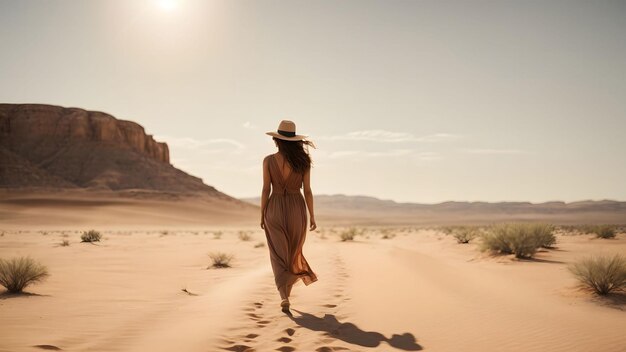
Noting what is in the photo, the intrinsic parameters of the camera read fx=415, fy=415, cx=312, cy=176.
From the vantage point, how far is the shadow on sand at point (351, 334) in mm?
3973

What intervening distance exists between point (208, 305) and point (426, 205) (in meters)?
165

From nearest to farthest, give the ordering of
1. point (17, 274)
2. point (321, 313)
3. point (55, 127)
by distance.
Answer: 1. point (321, 313)
2. point (17, 274)
3. point (55, 127)

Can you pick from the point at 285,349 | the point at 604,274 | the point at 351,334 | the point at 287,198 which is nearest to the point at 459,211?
the point at 604,274

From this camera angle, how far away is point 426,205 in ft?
537

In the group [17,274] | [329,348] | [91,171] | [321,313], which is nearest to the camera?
[329,348]

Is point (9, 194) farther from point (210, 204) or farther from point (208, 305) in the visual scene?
point (208, 305)

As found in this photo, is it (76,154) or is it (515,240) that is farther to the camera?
(76,154)

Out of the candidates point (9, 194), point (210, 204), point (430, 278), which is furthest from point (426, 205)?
point (430, 278)

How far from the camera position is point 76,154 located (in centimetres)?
8256

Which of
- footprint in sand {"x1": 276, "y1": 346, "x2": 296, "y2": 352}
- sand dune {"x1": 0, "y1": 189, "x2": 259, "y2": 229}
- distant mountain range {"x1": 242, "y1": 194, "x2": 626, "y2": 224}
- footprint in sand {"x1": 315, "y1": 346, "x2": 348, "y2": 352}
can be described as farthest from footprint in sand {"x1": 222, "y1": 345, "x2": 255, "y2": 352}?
distant mountain range {"x1": 242, "y1": 194, "x2": 626, "y2": 224}

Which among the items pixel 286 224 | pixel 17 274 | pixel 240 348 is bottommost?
pixel 240 348

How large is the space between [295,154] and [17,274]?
14.4 ft

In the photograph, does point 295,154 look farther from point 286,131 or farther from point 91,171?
point 91,171

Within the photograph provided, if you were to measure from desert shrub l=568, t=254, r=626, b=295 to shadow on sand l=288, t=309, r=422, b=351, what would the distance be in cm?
334
